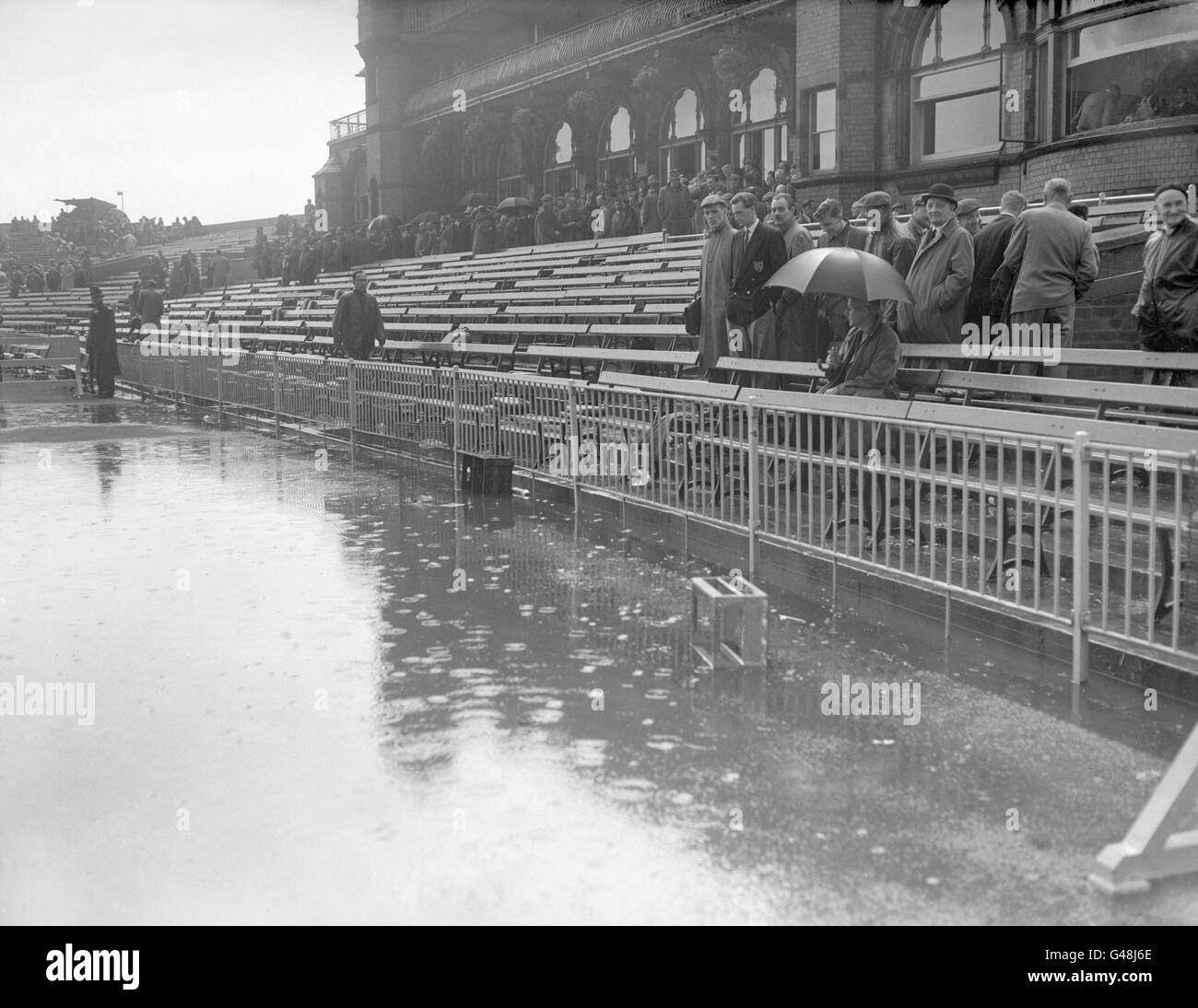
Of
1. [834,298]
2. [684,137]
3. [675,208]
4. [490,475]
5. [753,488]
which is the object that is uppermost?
[684,137]

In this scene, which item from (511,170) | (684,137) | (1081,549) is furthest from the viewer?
(511,170)

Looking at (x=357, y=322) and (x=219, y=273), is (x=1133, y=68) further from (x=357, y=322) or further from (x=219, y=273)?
(x=219, y=273)

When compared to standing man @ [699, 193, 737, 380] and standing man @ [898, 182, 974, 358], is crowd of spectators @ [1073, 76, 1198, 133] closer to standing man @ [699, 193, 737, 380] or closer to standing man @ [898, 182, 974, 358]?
standing man @ [699, 193, 737, 380]

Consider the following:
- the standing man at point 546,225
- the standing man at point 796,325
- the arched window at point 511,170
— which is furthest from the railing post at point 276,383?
the arched window at point 511,170

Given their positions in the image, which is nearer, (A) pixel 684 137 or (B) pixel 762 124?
(B) pixel 762 124

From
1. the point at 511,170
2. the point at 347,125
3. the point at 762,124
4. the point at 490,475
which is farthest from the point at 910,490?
the point at 347,125

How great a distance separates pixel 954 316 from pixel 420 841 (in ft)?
23.1

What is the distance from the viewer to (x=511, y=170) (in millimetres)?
45812

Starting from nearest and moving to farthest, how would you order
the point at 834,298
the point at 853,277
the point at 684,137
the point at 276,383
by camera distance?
the point at 853,277 < the point at 834,298 < the point at 276,383 < the point at 684,137

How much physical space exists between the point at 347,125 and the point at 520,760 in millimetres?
56752

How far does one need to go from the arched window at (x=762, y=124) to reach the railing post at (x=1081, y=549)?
2629cm

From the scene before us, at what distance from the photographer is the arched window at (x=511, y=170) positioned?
Answer: 4488 cm

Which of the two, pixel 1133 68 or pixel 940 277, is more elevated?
pixel 1133 68
